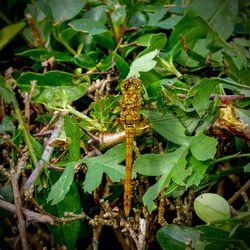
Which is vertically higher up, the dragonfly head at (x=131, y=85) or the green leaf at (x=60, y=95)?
the dragonfly head at (x=131, y=85)

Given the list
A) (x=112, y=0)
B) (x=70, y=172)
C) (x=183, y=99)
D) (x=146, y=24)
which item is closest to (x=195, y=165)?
(x=183, y=99)

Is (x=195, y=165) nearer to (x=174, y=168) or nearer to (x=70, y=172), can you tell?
(x=174, y=168)

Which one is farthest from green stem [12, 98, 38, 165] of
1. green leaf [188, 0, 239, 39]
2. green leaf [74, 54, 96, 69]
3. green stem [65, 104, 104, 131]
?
green leaf [188, 0, 239, 39]

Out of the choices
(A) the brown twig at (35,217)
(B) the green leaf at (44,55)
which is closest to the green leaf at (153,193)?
(A) the brown twig at (35,217)

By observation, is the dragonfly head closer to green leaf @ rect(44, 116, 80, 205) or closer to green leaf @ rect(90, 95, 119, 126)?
green leaf @ rect(90, 95, 119, 126)

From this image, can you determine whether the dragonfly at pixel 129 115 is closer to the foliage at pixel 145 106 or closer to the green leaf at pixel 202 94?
the foliage at pixel 145 106

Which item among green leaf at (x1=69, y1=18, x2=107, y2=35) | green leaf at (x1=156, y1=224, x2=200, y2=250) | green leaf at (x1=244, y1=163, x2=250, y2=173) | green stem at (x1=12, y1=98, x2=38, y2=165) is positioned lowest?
green leaf at (x1=156, y1=224, x2=200, y2=250)
